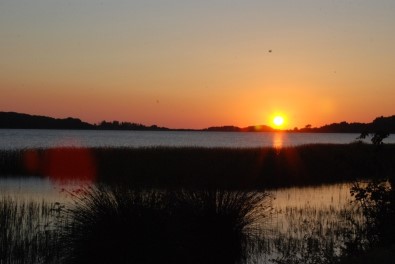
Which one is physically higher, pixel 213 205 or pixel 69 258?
pixel 213 205

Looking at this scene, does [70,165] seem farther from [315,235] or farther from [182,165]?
[315,235]

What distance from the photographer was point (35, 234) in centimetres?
1438

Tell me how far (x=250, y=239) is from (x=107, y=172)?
21.4 metres

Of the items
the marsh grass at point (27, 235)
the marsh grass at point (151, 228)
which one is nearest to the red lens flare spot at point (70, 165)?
the marsh grass at point (27, 235)

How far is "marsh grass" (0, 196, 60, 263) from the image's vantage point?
12500 mm

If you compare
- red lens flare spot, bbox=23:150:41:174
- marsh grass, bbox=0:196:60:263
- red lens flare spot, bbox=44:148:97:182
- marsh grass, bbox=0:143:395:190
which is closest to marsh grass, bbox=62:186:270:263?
marsh grass, bbox=0:196:60:263

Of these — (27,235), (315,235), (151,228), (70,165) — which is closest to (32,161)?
(70,165)

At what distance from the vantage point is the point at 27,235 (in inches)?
563

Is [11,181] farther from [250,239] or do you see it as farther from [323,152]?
[323,152]

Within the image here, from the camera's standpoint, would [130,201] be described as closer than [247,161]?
Yes

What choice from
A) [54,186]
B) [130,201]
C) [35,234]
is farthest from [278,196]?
[130,201]

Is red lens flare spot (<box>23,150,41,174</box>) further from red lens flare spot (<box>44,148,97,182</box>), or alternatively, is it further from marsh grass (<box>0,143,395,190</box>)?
red lens flare spot (<box>44,148,97,182</box>)

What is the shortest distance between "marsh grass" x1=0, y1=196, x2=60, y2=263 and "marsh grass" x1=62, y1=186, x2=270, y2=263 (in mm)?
1410

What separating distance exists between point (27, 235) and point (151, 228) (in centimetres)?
567
